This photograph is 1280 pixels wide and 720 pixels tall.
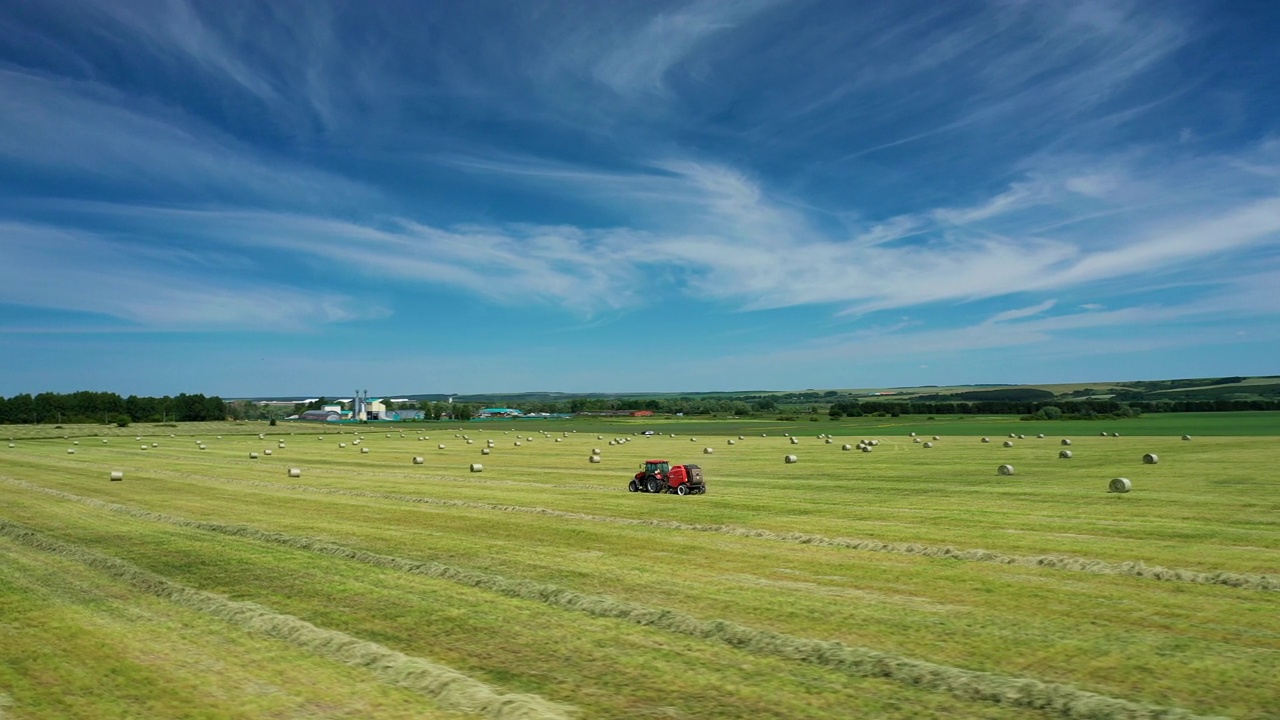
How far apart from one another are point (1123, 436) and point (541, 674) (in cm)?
8664

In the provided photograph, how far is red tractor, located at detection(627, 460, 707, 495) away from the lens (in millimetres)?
36125

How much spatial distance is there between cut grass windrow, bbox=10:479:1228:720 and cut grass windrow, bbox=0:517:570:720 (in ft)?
1.91

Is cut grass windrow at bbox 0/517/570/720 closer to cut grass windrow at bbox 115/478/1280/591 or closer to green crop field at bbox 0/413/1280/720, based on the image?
green crop field at bbox 0/413/1280/720

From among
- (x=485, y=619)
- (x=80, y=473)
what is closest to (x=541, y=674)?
(x=485, y=619)

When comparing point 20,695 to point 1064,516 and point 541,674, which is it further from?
point 1064,516

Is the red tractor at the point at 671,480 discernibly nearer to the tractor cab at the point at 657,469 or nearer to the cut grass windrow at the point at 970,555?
the tractor cab at the point at 657,469

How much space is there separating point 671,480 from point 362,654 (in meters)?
24.4

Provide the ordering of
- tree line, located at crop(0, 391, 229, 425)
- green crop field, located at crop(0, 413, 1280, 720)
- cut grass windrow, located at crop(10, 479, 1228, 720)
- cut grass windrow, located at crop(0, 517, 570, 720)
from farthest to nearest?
tree line, located at crop(0, 391, 229, 425)
green crop field, located at crop(0, 413, 1280, 720)
cut grass windrow, located at crop(0, 517, 570, 720)
cut grass windrow, located at crop(10, 479, 1228, 720)

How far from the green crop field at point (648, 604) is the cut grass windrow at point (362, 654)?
5 cm

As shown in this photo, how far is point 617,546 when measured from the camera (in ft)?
73.2

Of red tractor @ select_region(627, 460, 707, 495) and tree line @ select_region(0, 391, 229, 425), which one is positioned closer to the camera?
red tractor @ select_region(627, 460, 707, 495)

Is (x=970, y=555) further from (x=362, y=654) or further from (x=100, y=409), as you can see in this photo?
(x=100, y=409)

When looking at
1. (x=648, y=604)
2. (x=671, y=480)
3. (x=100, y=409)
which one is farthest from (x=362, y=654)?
(x=100, y=409)

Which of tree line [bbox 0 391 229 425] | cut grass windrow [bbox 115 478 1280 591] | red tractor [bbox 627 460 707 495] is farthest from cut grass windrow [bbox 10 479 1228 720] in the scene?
tree line [bbox 0 391 229 425]
